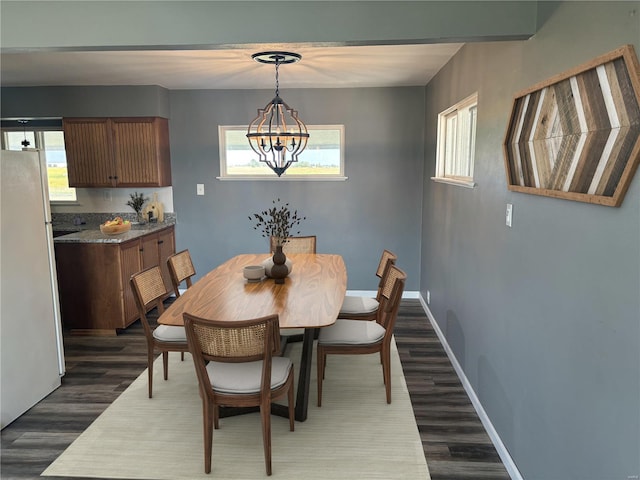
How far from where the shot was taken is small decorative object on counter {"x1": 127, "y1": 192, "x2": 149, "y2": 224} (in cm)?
500

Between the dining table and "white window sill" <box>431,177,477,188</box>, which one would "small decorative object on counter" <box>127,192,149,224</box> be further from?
"white window sill" <box>431,177,477,188</box>

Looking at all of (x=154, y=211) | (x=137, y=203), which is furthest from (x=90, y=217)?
(x=154, y=211)

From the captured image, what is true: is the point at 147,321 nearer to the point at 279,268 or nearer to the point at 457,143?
the point at 279,268

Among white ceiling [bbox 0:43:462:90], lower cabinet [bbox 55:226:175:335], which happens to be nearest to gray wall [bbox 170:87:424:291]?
white ceiling [bbox 0:43:462:90]

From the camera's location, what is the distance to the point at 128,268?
161 inches

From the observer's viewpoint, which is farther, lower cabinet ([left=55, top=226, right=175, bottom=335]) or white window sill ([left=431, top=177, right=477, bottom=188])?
lower cabinet ([left=55, top=226, right=175, bottom=335])

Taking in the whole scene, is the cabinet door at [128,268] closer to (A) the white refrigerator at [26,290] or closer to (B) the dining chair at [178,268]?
(B) the dining chair at [178,268]

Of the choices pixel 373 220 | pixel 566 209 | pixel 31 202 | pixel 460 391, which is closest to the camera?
pixel 566 209

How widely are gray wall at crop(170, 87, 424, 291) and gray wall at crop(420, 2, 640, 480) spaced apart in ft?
5.59

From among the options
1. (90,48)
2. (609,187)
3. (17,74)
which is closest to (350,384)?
(609,187)

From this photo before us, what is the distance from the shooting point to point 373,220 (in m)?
5.11

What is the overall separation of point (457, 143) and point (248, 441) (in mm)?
2953

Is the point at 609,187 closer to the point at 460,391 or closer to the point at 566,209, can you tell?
the point at 566,209

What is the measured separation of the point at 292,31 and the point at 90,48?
1053 millimetres
